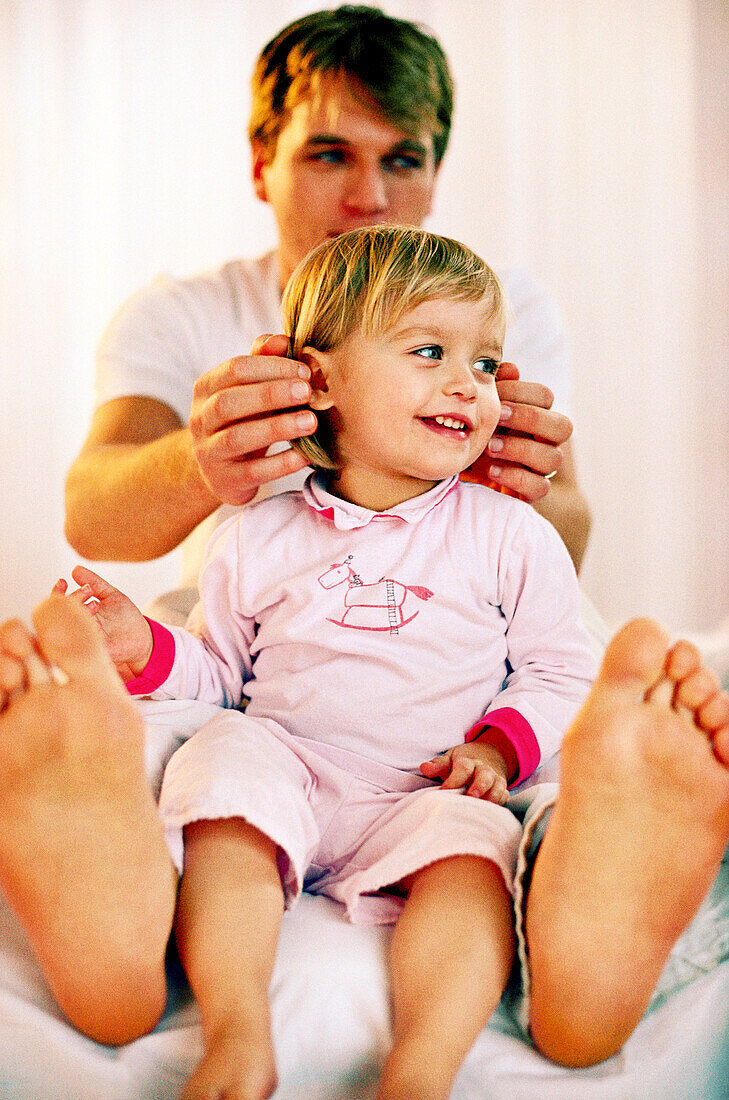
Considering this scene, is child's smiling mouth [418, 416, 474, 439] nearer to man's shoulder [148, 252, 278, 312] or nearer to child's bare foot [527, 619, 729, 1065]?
child's bare foot [527, 619, 729, 1065]

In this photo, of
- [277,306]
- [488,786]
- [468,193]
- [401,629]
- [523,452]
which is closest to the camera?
[488,786]

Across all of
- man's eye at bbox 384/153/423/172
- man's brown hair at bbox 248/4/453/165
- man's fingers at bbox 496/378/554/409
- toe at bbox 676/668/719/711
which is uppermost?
man's brown hair at bbox 248/4/453/165

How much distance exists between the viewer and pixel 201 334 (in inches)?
59.0

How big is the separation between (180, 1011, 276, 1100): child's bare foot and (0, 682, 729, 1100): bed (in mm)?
37

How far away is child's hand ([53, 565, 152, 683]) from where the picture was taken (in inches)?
36.3

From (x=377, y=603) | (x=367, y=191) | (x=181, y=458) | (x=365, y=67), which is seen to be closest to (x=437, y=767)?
(x=377, y=603)

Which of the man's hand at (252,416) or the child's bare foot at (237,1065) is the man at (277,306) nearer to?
the man's hand at (252,416)

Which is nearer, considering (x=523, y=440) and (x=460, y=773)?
(x=460, y=773)

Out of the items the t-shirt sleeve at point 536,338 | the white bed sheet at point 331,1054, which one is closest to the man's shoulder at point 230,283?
the t-shirt sleeve at point 536,338

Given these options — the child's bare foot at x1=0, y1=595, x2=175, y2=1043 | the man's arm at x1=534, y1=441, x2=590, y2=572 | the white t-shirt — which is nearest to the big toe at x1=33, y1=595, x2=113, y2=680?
the child's bare foot at x1=0, y1=595, x2=175, y2=1043

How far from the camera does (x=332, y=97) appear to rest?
133cm

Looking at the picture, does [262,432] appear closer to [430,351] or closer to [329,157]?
[430,351]

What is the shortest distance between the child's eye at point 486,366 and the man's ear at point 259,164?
2.31ft

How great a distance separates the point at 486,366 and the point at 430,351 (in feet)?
0.24
